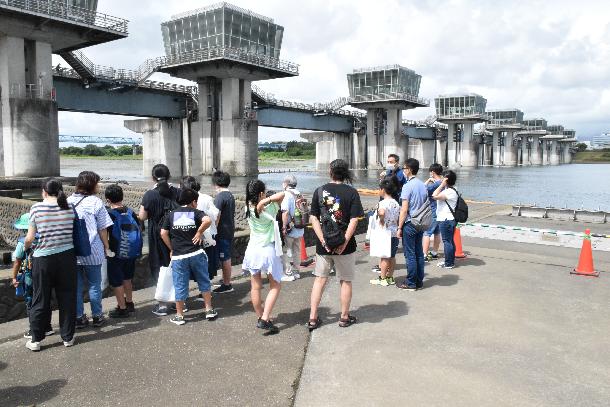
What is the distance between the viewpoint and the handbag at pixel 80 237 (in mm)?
5246

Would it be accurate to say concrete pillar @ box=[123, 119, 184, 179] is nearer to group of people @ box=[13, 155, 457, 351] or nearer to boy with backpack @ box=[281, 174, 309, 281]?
boy with backpack @ box=[281, 174, 309, 281]

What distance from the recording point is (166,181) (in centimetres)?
654

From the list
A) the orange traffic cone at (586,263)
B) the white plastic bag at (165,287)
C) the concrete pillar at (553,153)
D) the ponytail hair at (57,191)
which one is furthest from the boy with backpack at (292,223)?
the concrete pillar at (553,153)

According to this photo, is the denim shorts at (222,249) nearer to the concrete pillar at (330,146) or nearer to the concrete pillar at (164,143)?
the concrete pillar at (164,143)

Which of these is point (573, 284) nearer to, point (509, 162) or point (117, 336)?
point (117, 336)

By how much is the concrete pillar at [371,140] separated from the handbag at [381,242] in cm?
8314

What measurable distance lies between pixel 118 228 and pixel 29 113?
35616 mm

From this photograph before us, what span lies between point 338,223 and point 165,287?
2.50m

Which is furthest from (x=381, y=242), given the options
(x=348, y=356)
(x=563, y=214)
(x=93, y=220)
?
(x=563, y=214)

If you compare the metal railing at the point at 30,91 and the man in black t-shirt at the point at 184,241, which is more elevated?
the metal railing at the point at 30,91

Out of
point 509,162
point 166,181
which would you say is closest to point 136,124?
point 166,181

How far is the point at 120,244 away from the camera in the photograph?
5898mm

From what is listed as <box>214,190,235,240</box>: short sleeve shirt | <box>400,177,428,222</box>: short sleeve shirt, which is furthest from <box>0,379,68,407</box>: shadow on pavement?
<box>400,177,428,222</box>: short sleeve shirt

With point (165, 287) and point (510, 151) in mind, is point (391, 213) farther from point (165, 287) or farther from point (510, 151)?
point (510, 151)
